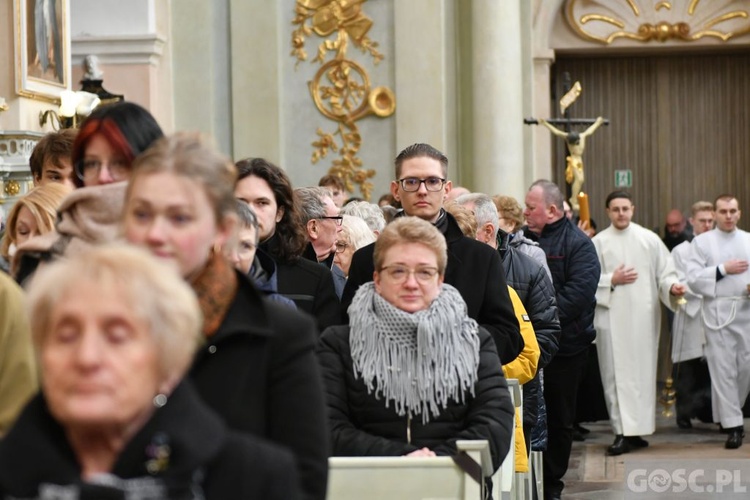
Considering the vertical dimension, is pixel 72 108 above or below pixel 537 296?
above

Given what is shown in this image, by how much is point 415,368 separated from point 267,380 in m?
2.21

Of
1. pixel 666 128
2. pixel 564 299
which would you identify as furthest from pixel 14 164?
pixel 666 128

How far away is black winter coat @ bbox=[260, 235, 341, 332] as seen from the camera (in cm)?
579

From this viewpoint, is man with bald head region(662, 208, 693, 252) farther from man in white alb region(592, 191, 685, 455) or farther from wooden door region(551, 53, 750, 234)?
man in white alb region(592, 191, 685, 455)

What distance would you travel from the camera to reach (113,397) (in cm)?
229

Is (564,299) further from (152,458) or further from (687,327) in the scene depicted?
(152,458)

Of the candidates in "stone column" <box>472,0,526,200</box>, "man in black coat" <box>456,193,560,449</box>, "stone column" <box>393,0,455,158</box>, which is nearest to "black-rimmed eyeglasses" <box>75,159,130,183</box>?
"man in black coat" <box>456,193,560,449</box>

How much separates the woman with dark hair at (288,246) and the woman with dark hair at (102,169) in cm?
217

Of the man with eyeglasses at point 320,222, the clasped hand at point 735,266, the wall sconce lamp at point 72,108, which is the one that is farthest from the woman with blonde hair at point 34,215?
the clasped hand at point 735,266

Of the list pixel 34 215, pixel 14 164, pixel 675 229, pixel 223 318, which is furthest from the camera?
pixel 675 229

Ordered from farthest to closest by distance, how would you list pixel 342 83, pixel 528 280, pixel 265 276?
pixel 342 83
pixel 528 280
pixel 265 276

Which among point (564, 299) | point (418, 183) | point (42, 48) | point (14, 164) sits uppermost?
point (42, 48)

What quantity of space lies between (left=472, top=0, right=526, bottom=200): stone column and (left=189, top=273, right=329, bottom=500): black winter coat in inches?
494

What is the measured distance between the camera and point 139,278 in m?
2.31
